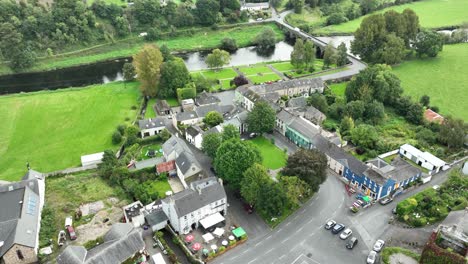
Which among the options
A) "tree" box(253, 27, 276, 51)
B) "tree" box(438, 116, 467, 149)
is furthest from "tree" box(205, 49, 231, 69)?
"tree" box(438, 116, 467, 149)

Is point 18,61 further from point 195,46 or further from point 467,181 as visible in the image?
point 467,181

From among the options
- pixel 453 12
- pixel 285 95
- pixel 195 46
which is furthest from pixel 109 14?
pixel 453 12

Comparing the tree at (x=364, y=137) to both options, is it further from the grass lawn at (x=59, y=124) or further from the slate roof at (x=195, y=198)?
the grass lawn at (x=59, y=124)

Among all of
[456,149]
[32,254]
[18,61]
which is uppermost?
[18,61]

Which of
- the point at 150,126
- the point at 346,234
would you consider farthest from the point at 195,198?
the point at 150,126

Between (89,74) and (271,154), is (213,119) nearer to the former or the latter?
(271,154)
